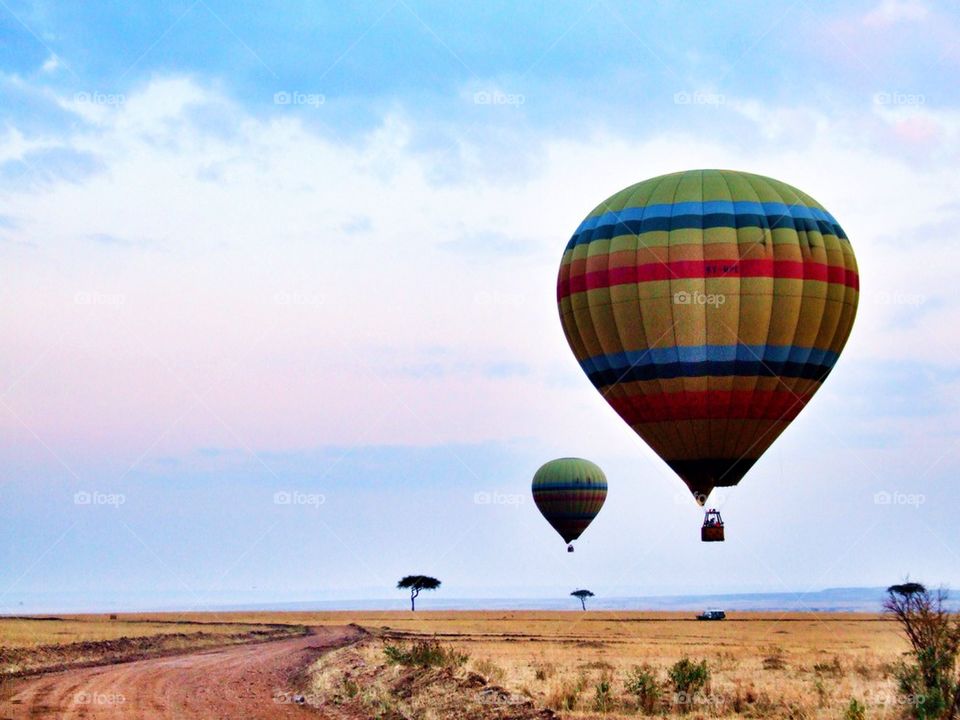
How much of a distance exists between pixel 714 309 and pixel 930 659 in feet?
46.2

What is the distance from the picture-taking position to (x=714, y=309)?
3556 cm

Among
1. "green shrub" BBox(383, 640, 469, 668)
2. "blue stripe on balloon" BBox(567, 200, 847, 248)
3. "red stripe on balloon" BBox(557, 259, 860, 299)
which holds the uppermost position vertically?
"blue stripe on balloon" BBox(567, 200, 847, 248)

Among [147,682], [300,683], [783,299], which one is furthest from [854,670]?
[147,682]

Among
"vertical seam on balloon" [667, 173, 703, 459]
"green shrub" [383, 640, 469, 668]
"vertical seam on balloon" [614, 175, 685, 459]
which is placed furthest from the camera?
"vertical seam on balloon" [614, 175, 685, 459]

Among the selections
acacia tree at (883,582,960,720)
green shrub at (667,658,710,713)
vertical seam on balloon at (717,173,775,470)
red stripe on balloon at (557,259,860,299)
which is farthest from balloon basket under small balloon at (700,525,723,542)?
acacia tree at (883,582,960,720)

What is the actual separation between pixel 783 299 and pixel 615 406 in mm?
6658

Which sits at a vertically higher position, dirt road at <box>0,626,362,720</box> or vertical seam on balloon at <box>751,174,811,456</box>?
vertical seam on balloon at <box>751,174,811,456</box>

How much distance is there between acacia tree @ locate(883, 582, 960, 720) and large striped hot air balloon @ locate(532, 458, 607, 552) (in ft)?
166

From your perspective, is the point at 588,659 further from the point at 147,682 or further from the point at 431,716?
the point at 431,716

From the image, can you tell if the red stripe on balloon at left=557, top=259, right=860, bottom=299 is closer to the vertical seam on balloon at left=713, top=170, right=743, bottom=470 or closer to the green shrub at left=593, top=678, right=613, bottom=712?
the vertical seam on balloon at left=713, top=170, right=743, bottom=470

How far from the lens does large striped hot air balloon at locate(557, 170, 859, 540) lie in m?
35.8

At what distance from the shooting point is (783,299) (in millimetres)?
35906

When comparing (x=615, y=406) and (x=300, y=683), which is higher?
(x=615, y=406)

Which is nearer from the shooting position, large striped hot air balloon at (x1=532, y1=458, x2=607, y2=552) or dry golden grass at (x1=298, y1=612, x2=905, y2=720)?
dry golden grass at (x1=298, y1=612, x2=905, y2=720)
